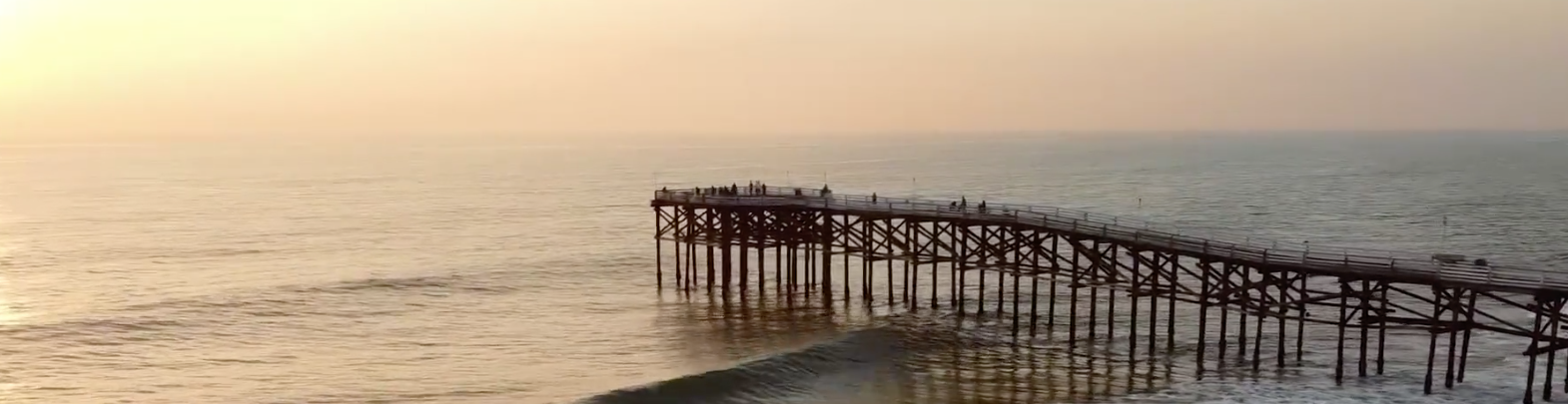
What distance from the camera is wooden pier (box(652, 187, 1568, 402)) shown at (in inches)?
1273

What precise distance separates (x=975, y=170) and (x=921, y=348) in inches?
5397

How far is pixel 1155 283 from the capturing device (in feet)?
123

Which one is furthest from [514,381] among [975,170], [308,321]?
[975,170]

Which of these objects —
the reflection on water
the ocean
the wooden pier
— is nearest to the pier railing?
the wooden pier

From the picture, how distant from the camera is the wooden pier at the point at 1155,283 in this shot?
3234cm

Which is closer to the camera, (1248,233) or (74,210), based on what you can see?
(1248,233)

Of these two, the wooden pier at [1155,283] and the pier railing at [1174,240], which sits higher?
the pier railing at [1174,240]

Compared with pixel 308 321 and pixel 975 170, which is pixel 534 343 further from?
pixel 975 170

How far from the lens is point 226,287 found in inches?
2199

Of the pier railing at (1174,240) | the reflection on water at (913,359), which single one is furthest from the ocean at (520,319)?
the pier railing at (1174,240)

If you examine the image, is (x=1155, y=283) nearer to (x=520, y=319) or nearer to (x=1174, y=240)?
(x=1174, y=240)

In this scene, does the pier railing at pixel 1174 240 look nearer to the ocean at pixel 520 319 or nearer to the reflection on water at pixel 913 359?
the ocean at pixel 520 319

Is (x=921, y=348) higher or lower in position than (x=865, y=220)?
lower

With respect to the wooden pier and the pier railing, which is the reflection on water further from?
the pier railing
